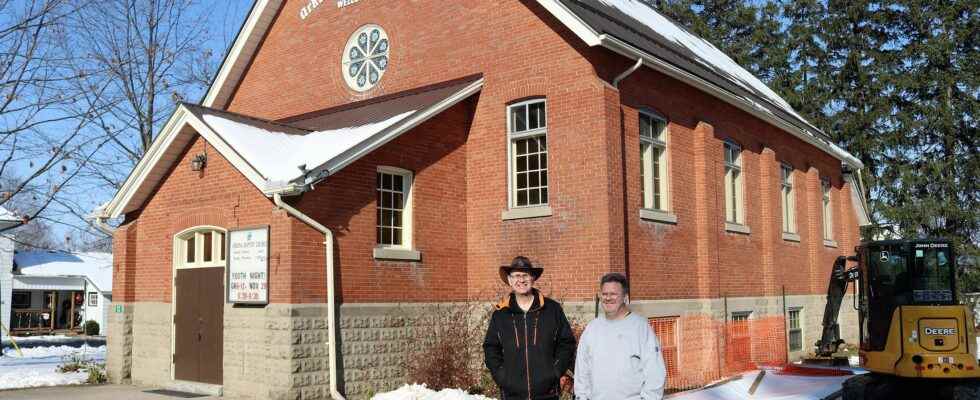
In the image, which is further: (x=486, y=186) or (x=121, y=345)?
(x=121, y=345)

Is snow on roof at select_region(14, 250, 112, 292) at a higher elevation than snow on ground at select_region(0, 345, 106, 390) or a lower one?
higher

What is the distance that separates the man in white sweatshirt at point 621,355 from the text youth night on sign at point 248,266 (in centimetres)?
854

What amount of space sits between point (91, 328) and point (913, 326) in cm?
4203

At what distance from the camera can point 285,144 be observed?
1466 centimetres

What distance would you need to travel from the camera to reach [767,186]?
851 inches

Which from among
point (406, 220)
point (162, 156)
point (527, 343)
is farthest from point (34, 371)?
point (527, 343)

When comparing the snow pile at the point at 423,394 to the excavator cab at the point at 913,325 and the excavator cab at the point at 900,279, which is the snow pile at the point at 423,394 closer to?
the excavator cab at the point at 913,325

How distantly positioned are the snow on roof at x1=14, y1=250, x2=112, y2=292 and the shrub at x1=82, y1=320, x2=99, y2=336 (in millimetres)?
3416

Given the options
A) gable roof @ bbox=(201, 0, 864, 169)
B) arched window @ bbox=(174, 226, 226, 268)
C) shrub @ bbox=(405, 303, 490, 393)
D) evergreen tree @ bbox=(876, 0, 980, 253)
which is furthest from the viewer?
evergreen tree @ bbox=(876, 0, 980, 253)

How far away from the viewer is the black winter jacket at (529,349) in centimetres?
651

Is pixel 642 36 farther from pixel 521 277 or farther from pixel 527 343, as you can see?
pixel 527 343

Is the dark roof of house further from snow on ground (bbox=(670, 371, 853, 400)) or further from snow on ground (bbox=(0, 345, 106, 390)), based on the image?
snow on ground (bbox=(0, 345, 106, 390))

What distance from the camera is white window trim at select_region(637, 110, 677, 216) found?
16.4 meters

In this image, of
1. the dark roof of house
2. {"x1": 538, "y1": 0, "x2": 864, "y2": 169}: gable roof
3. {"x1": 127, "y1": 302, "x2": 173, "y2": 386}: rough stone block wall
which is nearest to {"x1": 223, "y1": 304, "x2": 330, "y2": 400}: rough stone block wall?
{"x1": 127, "y1": 302, "x2": 173, "y2": 386}: rough stone block wall
